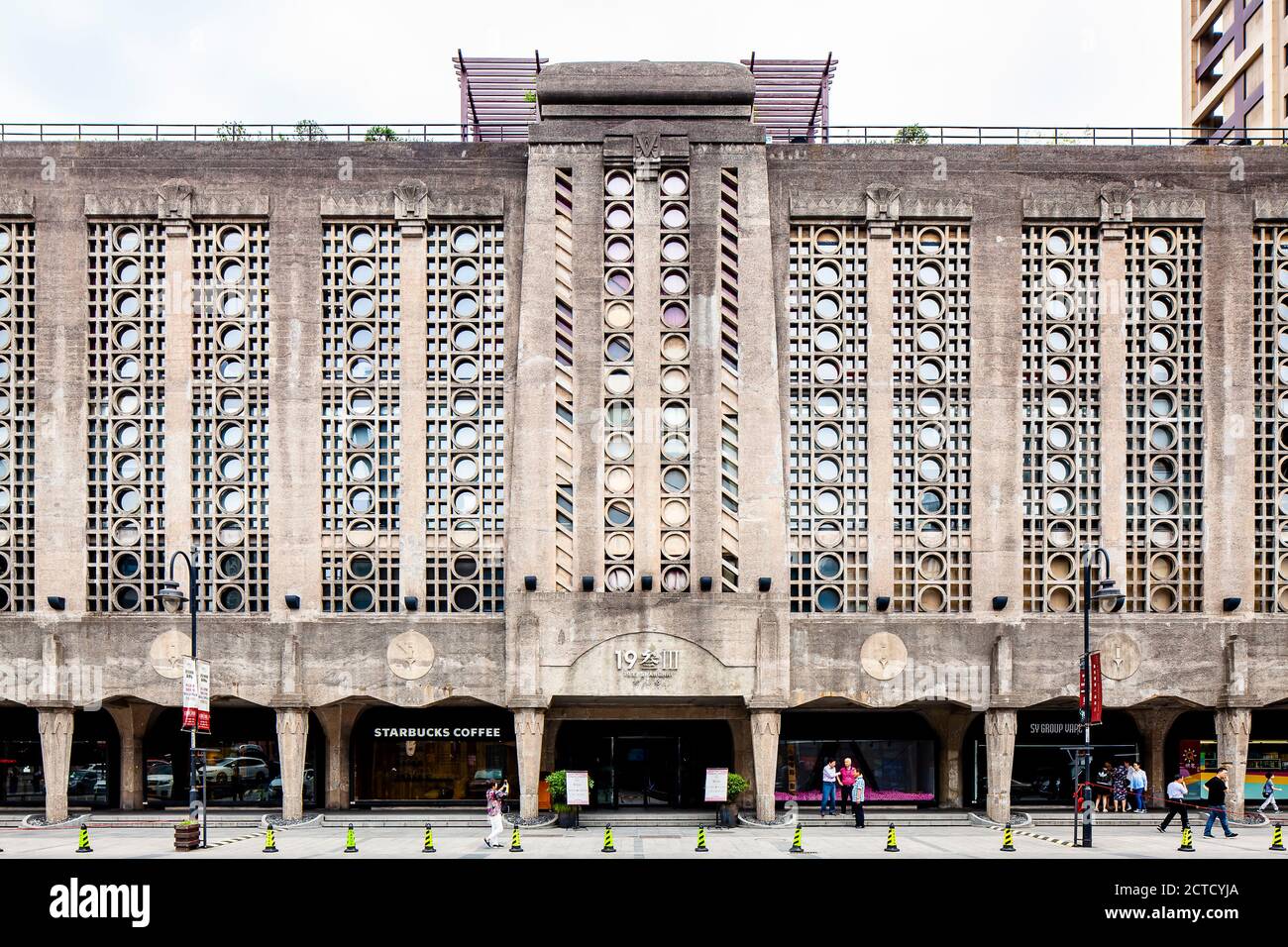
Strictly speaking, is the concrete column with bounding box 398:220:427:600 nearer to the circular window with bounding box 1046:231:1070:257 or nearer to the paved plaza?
the paved plaza

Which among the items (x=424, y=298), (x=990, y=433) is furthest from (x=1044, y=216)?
(x=424, y=298)

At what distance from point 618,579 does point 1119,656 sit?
17247 millimetres

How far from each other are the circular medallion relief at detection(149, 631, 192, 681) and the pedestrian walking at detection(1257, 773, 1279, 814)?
3670 centimetres

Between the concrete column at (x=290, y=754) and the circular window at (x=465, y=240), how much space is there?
16.8m

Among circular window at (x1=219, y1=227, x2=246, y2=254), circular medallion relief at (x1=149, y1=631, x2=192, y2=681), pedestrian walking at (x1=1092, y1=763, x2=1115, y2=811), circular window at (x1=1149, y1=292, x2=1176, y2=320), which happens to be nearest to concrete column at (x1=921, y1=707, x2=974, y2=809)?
pedestrian walking at (x1=1092, y1=763, x2=1115, y2=811)

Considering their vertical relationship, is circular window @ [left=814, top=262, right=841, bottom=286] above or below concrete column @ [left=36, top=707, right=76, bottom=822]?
above

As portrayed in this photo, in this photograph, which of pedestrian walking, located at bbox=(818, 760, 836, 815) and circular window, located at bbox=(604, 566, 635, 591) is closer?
pedestrian walking, located at bbox=(818, 760, 836, 815)

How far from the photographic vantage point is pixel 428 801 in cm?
4306

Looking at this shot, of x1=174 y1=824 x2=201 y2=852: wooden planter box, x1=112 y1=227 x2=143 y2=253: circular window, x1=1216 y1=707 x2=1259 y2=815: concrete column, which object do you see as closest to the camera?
x1=174 y1=824 x2=201 y2=852: wooden planter box

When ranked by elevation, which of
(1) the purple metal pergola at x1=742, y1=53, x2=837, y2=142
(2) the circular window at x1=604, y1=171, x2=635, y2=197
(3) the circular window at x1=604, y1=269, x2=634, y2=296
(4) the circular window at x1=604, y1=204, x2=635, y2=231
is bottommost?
(3) the circular window at x1=604, y1=269, x2=634, y2=296

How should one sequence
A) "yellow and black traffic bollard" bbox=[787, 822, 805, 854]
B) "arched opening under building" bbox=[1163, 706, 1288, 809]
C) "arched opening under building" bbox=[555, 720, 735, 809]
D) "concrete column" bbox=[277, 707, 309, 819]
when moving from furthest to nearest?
"arched opening under building" bbox=[555, 720, 735, 809]
"arched opening under building" bbox=[1163, 706, 1288, 809]
"concrete column" bbox=[277, 707, 309, 819]
"yellow and black traffic bollard" bbox=[787, 822, 805, 854]

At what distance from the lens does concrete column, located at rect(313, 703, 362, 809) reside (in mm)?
41906
